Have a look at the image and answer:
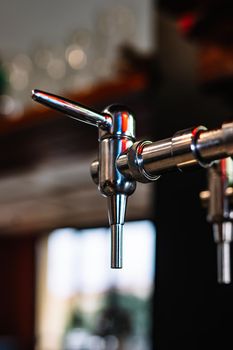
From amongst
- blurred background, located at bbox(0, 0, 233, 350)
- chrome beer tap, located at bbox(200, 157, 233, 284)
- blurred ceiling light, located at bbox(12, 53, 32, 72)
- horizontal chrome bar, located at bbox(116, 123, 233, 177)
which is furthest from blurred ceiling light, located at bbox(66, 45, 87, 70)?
horizontal chrome bar, located at bbox(116, 123, 233, 177)

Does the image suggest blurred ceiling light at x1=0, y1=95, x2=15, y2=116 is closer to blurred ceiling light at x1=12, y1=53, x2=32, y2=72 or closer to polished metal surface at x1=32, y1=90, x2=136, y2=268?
blurred ceiling light at x1=12, y1=53, x2=32, y2=72

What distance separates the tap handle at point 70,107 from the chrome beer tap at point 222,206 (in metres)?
0.16

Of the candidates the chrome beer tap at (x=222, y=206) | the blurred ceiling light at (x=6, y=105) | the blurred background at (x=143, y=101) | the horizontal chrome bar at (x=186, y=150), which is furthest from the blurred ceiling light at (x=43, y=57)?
the horizontal chrome bar at (x=186, y=150)

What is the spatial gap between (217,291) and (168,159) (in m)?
0.62

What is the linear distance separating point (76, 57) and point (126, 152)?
4.00 feet

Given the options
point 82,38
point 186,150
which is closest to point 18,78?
point 82,38

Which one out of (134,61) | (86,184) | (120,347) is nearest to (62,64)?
(134,61)

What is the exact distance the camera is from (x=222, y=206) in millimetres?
665

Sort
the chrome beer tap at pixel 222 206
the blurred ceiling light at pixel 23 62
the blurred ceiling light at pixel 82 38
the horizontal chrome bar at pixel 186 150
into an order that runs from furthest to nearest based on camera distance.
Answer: the blurred ceiling light at pixel 23 62 < the blurred ceiling light at pixel 82 38 < the chrome beer tap at pixel 222 206 < the horizontal chrome bar at pixel 186 150

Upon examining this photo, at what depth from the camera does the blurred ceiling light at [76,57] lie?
1.71 meters

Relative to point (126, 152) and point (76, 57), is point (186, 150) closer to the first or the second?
point (126, 152)

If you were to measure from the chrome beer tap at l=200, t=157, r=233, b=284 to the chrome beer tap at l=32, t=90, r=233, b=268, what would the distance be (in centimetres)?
13

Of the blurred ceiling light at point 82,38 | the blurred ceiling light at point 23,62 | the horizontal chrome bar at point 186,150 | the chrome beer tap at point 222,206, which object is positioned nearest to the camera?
the horizontal chrome bar at point 186,150

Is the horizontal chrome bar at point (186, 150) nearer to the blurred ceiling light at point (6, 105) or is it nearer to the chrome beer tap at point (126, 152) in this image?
the chrome beer tap at point (126, 152)
